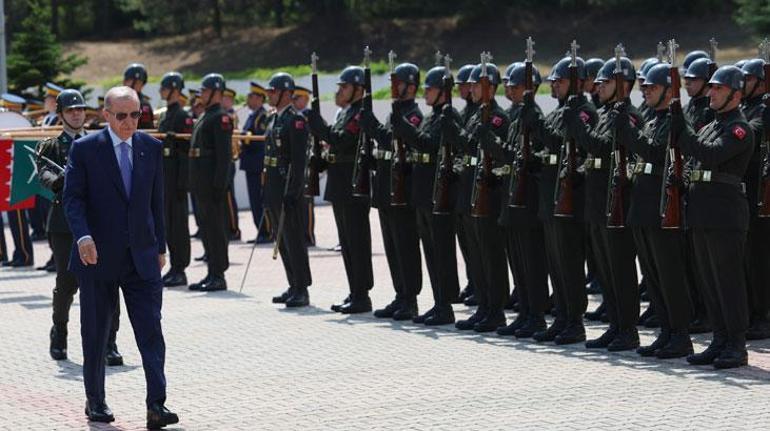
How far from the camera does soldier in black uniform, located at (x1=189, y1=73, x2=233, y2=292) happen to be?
51.2 feet

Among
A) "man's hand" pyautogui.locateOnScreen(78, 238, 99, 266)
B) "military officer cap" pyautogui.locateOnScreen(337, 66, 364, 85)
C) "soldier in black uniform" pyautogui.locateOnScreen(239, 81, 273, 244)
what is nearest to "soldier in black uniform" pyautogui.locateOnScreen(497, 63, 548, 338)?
"military officer cap" pyautogui.locateOnScreen(337, 66, 364, 85)

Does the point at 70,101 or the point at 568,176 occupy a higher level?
the point at 70,101

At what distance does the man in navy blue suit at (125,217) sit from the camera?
876cm

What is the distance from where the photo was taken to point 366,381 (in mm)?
10141

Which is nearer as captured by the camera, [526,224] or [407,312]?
[526,224]

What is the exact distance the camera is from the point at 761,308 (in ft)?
39.0

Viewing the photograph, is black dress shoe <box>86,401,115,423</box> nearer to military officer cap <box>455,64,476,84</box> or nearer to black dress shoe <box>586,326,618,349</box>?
black dress shoe <box>586,326,618,349</box>

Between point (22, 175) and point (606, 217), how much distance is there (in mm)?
7111

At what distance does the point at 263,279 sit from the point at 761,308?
21.3 feet

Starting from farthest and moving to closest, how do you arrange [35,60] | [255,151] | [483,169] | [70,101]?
1. [35,60]
2. [255,151]
3. [483,169]
4. [70,101]

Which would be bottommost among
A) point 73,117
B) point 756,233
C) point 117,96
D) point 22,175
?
point 756,233

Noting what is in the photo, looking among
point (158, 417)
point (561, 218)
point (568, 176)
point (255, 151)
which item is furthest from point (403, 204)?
point (255, 151)

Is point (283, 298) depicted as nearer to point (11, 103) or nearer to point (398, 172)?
point (398, 172)

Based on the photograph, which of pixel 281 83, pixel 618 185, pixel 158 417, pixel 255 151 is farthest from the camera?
pixel 255 151
